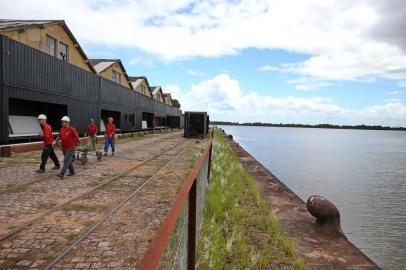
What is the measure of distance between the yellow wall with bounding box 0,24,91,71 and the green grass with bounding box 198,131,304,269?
55.5ft

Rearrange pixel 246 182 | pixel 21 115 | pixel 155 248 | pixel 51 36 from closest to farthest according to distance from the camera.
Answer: pixel 155 248 < pixel 246 182 < pixel 21 115 < pixel 51 36

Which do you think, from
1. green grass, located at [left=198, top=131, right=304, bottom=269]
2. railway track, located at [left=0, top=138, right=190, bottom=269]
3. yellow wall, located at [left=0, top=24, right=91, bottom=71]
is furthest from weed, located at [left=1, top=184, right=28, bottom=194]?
yellow wall, located at [left=0, top=24, right=91, bottom=71]

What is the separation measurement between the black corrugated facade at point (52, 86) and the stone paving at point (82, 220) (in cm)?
829

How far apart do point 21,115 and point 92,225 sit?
56.9ft

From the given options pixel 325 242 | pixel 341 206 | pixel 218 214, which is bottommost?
pixel 341 206

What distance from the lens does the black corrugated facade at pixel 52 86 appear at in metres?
16.9

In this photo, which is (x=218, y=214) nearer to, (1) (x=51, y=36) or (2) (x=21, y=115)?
(2) (x=21, y=115)

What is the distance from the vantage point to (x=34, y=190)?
9633 mm

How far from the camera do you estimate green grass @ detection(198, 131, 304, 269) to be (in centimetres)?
639

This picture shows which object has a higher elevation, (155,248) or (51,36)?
(51,36)

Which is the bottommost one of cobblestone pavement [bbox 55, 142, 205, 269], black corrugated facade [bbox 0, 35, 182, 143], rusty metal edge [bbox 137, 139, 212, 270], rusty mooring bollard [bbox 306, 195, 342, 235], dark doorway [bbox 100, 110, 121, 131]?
rusty mooring bollard [bbox 306, 195, 342, 235]

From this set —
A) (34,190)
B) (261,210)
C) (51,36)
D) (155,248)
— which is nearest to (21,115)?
(51,36)

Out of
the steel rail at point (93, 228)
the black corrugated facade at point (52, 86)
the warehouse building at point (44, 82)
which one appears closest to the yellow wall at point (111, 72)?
the black corrugated facade at point (52, 86)

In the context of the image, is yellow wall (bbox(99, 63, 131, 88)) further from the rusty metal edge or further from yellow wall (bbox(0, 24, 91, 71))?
the rusty metal edge
